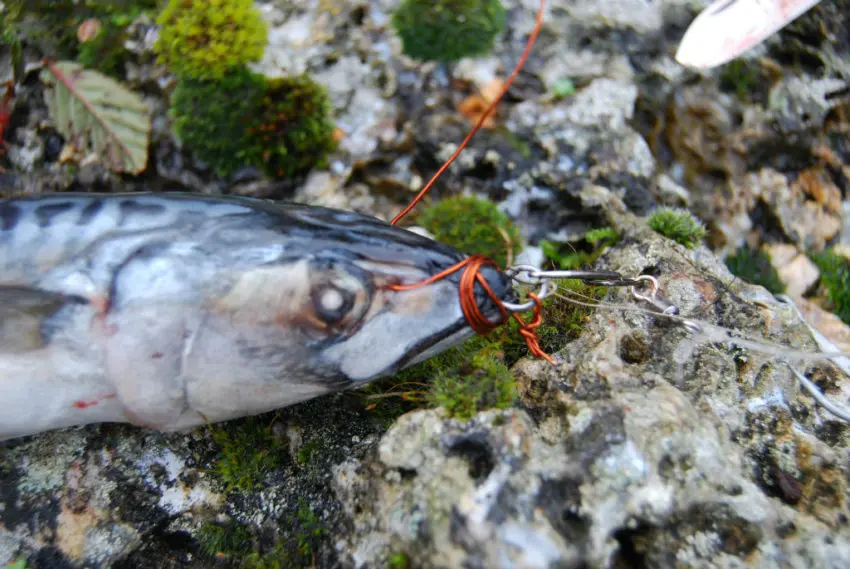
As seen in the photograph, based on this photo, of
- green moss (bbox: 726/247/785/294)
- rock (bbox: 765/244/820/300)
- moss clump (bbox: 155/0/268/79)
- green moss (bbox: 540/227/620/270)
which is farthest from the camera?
rock (bbox: 765/244/820/300)

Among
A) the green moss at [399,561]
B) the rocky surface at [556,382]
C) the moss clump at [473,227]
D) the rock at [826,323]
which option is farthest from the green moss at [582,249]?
the green moss at [399,561]

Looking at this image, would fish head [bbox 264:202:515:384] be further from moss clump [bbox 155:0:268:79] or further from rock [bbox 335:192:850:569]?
moss clump [bbox 155:0:268:79]

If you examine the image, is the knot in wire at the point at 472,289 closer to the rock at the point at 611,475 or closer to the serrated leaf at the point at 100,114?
the rock at the point at 611,475

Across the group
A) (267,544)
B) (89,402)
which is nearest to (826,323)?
(267,544)

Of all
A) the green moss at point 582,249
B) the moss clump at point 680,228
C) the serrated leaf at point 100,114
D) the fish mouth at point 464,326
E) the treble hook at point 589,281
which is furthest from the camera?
the serrated leaf at point 100,114

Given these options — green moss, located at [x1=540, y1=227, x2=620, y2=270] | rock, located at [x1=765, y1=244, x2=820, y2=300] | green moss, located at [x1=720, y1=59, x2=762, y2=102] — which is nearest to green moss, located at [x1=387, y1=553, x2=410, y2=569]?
green moss, located at [x1=540, y1=227, x2=620, y2=270]

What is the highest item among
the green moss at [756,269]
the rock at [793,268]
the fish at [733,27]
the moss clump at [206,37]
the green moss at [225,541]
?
the fish at [733,27]

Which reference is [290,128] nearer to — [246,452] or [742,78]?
[246,452]
